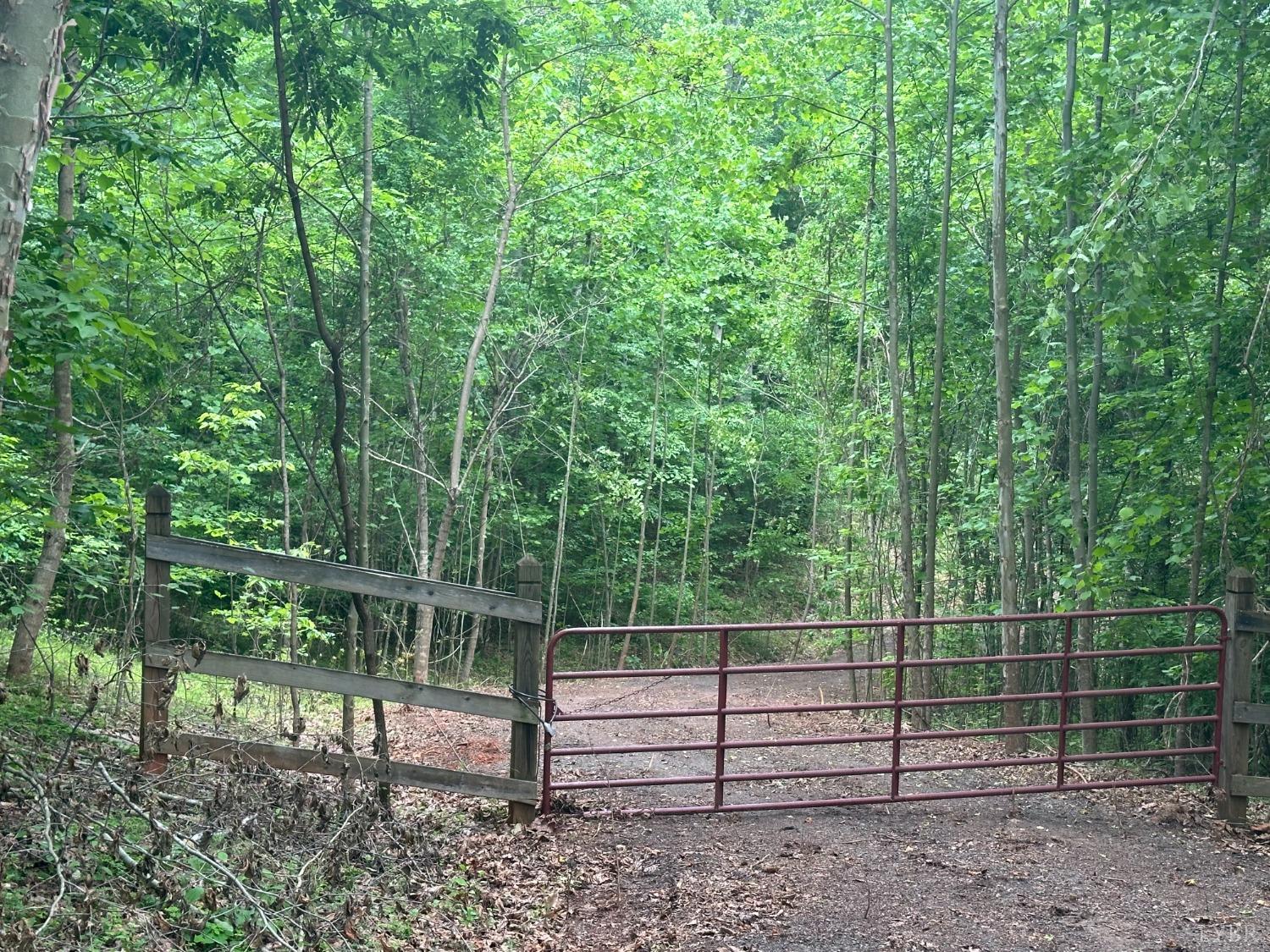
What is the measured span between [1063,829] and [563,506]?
12.4 meters

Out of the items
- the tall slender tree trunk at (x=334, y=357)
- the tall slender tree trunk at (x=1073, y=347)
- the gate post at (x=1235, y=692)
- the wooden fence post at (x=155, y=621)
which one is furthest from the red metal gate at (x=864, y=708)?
the wooden fence post at (x=155, y=621)

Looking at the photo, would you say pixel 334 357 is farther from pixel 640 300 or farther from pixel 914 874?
pixel 640 300

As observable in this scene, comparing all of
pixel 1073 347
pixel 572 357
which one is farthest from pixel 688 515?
pixel 1073 347

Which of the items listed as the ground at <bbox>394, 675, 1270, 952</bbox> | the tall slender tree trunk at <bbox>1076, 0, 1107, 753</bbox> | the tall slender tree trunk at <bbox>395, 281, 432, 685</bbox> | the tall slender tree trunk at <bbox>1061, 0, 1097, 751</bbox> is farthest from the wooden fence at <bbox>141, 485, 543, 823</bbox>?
the tall slender tree trunk at <bbox>395, 281, 432, 685</bbox>

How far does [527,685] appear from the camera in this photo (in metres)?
5.73

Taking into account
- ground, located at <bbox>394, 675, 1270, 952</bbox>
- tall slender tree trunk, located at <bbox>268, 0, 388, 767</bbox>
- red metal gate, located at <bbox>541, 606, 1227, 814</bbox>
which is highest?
tall slender tree trunk, located at <bbox>268, 0, 388, 767</bbox>

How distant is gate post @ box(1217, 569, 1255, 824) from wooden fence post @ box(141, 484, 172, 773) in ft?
20.9

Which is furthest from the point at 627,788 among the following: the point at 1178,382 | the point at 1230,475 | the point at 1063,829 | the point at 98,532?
the point at 98,532

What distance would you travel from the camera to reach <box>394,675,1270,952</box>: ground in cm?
477

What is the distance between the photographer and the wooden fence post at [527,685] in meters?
5.68

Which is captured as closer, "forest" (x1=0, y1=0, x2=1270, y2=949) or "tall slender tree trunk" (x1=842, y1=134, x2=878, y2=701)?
"forest" (x1=0, y1=0, x2=1270, y2=949)

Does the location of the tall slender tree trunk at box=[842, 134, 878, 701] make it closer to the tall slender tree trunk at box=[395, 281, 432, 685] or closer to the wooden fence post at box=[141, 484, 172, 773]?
the tall slender tree trunk at box=[395, 281, 432, 685]

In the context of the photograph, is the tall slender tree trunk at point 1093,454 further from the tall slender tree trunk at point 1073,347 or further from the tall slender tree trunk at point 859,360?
the tall slender tree trunk at point 859,360

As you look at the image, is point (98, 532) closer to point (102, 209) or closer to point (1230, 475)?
point (102, 209)
